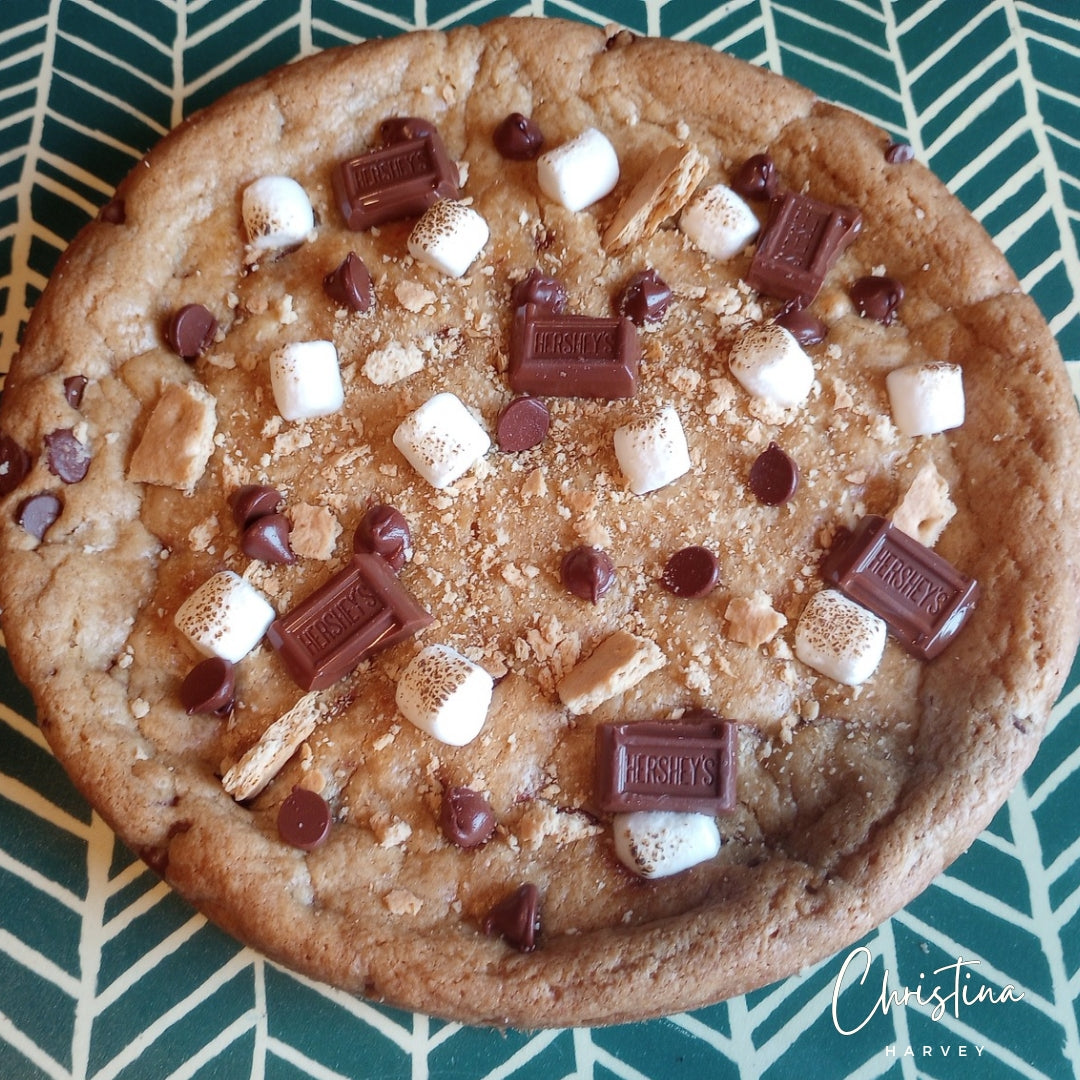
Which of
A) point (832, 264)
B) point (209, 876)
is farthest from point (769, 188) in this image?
point (209, 876)

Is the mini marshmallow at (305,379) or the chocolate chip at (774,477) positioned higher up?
the mini marshmallow at (305,379)

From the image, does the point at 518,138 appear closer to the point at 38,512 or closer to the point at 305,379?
the point at 305,379

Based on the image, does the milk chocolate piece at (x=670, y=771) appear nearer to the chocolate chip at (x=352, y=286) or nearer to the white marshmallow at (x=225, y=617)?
the white marshmallow at (x=225, y=617)

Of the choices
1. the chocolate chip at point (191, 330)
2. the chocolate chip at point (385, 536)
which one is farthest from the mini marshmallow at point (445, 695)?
the chocolate chip at point (191, 330)

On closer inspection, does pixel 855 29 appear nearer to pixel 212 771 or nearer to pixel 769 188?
pixel 769 188

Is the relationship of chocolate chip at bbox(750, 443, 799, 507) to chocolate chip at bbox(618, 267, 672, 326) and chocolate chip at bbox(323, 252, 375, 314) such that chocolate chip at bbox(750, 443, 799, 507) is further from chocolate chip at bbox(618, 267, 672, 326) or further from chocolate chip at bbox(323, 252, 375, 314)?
chocolate chip at bbox(323, 252, 375, 314)
